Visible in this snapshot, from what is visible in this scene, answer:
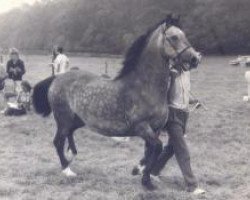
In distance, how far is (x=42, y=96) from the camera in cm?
843

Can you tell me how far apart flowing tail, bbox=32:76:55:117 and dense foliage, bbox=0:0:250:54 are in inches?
971

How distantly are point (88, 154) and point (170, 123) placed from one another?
2.78m

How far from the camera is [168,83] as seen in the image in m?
6.86

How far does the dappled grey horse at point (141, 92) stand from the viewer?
260 inches

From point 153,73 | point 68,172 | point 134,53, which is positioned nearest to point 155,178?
point 68,172

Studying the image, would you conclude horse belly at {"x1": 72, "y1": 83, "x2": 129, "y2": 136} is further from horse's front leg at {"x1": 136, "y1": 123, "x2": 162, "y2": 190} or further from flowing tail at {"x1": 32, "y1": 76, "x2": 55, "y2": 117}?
flowing tail at {"x1": 32, "y1": 76, "x2": 55, "y2": 117}

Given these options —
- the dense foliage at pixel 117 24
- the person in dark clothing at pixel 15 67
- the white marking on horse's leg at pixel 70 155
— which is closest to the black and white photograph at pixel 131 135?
the white marking on horse's leg at pixel 70 155

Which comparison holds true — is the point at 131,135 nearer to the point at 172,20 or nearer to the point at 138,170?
the point at 138,170

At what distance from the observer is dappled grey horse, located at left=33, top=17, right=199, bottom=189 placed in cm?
660

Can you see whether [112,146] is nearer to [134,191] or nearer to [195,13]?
[134,191]

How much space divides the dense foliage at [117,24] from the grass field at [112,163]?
1873 centimetres

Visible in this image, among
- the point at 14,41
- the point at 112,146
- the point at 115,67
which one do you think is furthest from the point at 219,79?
the point at 14,41

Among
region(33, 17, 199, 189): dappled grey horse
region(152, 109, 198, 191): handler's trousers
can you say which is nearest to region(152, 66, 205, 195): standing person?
region(152, 109, 198, 191): handler's trousers

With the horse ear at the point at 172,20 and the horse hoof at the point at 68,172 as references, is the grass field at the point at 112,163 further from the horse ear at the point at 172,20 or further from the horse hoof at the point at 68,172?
the horse ear at the point at 172,20
